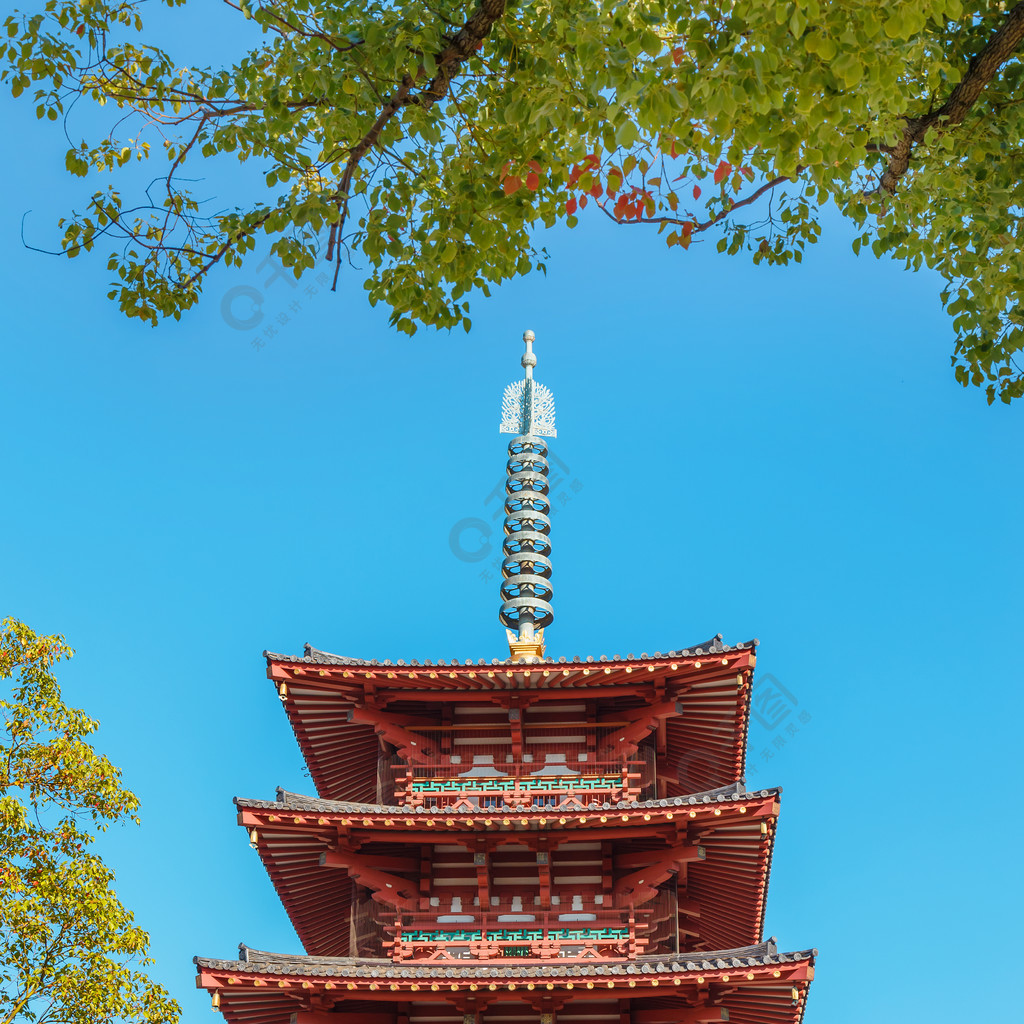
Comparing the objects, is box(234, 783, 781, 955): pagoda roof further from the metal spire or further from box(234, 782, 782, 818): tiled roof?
the metal spire

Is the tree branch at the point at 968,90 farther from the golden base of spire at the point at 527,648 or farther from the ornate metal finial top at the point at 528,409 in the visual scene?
the ornate metal finial top at the point at 528,409

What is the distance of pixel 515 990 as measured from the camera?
1268cm

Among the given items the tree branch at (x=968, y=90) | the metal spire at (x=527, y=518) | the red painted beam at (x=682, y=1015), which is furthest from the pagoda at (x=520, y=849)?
the tree branch at (x=968, y=90)

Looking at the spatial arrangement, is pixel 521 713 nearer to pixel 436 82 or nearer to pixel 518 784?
pixel 518 784

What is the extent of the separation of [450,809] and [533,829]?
1.13 metres

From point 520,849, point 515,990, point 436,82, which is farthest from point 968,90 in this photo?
point 520,849

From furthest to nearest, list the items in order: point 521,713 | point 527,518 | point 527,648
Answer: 1. point 527,518
2. point 527,648
3. point 521,713

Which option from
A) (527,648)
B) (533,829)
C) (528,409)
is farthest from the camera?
(528,409)

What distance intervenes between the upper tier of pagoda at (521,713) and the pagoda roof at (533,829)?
0.82 meters

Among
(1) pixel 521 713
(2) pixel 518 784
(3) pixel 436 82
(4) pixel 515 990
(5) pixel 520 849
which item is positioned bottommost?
(4) pixel 515 990

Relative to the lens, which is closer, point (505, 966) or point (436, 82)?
point (436, 82)

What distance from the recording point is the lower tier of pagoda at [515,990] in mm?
12594

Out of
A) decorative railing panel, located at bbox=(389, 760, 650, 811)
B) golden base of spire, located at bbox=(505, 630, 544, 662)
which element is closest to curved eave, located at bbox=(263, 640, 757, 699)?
decorative railing panel, located at bbox=(389, 760, 650, 811)

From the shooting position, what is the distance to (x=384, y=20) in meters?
6.67
